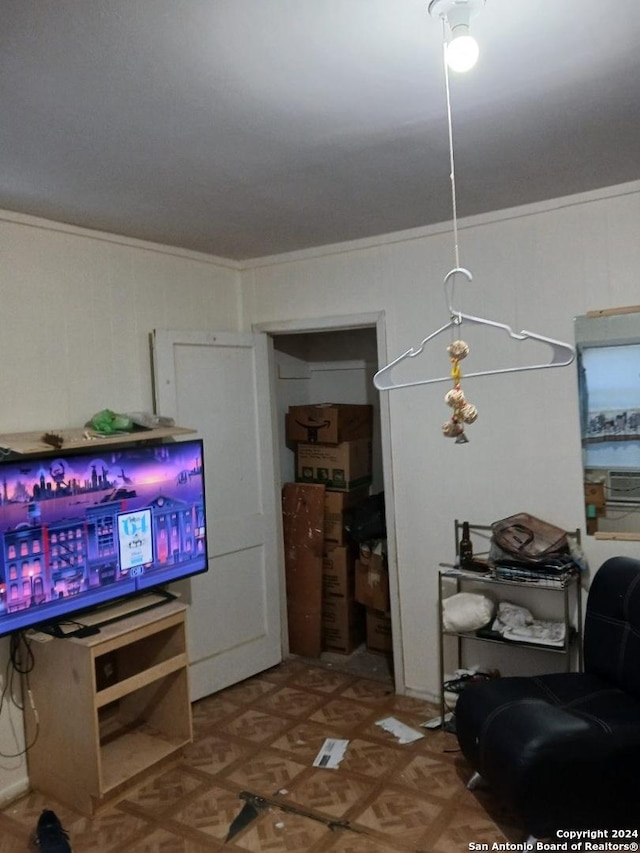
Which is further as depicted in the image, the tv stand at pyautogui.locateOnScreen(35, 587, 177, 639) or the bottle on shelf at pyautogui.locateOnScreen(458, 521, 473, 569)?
the bottle on shelf at pyautogui.locateOnScreen(458, 521, 473, 569)

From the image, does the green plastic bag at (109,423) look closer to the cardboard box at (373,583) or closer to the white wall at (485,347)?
the white wall at (485,347)

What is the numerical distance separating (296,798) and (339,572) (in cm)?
165

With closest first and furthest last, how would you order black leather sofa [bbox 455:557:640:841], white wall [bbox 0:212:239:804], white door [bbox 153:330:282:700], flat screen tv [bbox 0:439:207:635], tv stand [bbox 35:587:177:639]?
black leather sofa [bbox 455:557:640:841], flat screen tv [bbox 0:439:207:635], tv stand [bbox 35:587:177:639], white wall [bbox 0:212:239:804], white door [bbox 153:330:282:700]

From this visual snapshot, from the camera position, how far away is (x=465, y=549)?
316 cm

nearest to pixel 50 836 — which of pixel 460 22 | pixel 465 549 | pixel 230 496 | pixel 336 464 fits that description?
pixel 230 496

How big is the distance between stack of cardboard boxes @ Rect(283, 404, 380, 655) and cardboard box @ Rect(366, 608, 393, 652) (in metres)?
0.12

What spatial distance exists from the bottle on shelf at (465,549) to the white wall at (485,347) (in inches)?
3.1

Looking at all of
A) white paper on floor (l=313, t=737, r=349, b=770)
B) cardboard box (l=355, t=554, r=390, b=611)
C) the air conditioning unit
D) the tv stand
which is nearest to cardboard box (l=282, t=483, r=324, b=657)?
cardboard box (l=355, t=554, r=390, b=611)

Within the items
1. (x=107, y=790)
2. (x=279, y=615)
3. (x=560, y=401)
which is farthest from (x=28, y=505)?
(x=560, y=401)

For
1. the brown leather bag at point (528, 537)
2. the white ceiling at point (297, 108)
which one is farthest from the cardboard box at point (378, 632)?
the white ceiling at point (297, 108)

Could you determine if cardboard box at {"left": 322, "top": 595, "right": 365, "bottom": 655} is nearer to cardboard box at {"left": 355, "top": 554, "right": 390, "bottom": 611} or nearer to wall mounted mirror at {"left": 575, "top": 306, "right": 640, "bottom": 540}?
Result: cardboard box at {"left": 355, "top": 554, "right": 390, "bottom": 611}

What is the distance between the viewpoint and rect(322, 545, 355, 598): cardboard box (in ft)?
13.6

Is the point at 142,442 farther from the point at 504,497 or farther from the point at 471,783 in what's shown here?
the point at 471,783

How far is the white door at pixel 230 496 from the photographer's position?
11.4 feet
